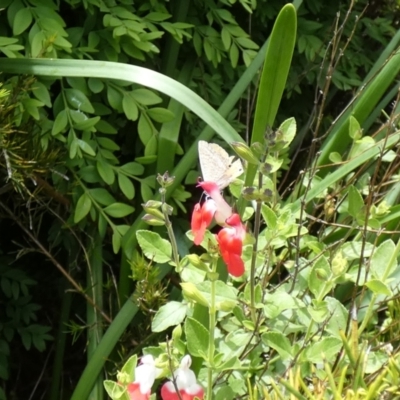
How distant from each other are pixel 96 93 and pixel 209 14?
26 cm

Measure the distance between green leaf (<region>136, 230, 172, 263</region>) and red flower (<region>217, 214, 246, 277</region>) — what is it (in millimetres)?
118

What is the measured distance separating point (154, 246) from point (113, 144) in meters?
0.33

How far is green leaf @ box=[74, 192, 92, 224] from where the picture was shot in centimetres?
98

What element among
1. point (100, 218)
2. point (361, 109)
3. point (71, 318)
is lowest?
point (71, 318)

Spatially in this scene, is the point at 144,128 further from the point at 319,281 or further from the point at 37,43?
the point at 319,281

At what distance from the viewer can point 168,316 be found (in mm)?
748

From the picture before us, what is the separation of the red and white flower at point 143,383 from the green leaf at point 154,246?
4.9 inches

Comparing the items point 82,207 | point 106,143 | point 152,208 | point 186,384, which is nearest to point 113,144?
point 106,143

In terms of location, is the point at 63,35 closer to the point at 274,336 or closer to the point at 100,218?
the point at 100,218

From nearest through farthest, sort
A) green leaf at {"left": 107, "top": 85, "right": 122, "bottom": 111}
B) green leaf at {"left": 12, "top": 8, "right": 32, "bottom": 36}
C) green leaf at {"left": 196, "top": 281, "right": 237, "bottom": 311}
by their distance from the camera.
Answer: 1. green leaf at {"left": 196, "top": 281, "right": 237, "bottom": 311}
2. green leaf at {"left": 12, "top": 8, "right": 32, "bottom": 36}
3. green leaf at {"left": 107, "top": 85, "right": 122, "bottom": 111}

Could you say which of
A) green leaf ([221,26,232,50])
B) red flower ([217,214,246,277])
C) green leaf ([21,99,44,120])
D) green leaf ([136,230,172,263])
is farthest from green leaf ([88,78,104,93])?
red flower ([217,214,246,277])

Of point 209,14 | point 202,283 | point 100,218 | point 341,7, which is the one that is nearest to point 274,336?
point 202,283

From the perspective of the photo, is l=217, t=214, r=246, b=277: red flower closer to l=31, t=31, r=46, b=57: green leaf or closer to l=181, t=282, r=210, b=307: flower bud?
l=181, t=282, r=210, b=307: flower bud

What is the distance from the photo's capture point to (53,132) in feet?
3.06
